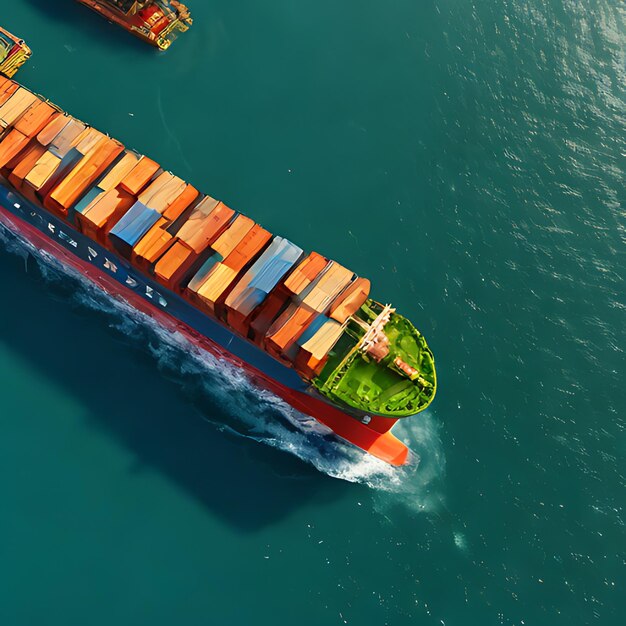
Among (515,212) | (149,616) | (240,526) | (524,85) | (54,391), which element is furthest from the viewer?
(524,85)

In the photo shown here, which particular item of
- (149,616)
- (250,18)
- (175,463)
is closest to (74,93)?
(250,18)

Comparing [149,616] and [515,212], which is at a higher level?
[515,212]

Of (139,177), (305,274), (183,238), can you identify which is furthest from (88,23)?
(305,274)

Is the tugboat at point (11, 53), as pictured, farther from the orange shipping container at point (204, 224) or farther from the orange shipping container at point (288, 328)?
the orange shipping container at point (288, 328)

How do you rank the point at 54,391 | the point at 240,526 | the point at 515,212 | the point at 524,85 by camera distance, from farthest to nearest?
the point at 524,85 < the point at 515,212 < the point at 54,391 < the point at 240,526

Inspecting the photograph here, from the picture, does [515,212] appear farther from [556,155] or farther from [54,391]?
[54,391]

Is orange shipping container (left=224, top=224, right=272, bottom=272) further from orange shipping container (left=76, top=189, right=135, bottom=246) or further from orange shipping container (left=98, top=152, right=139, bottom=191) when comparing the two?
orange shipping container (left=98, top=152, right=139, bottom=191)

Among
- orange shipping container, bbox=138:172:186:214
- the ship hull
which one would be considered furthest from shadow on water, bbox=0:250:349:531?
orange shipping container, bbox=138:172:186:214
